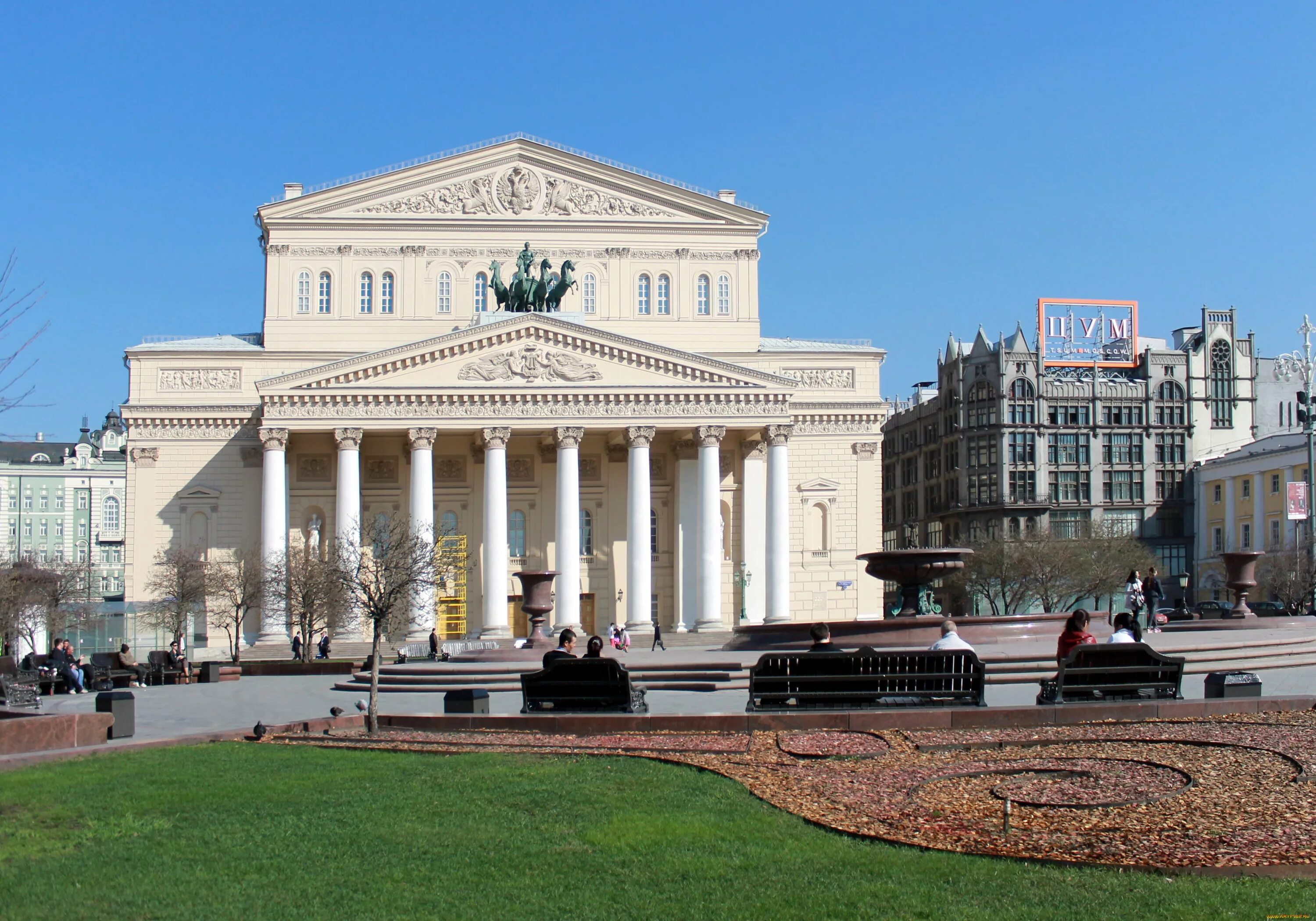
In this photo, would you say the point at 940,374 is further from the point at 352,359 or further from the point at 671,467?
the point at 352,359

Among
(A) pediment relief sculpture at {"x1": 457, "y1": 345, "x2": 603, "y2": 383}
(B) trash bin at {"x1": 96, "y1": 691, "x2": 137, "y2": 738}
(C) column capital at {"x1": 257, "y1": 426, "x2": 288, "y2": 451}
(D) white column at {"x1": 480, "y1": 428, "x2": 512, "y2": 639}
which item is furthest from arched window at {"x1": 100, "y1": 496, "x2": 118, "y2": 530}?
(B) trash bin at {"x1": 96, "y1": 691, "x2": 137, "y2": 738}

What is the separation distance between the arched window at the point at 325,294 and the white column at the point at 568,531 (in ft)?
47.8

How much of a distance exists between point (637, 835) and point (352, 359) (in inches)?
1999

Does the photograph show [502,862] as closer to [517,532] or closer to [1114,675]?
[1114,675]

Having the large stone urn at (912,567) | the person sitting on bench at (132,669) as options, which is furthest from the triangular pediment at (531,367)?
the large stone urn at (912,567)

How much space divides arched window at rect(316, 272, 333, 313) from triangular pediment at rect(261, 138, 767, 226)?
283cm

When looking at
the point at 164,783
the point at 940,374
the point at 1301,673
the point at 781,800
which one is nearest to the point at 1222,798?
the point at 781,800

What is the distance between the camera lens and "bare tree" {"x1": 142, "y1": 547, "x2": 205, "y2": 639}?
56.1m

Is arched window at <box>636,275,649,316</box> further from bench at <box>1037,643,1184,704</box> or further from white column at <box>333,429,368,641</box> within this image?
bench at <box>1037,643,1184,704</box>

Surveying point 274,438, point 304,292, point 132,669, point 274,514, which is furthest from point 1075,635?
point 304,292

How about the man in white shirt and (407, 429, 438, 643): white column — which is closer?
the man in white shirt

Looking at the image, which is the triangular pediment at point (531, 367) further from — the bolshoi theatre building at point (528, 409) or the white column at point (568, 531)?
the white column at point (568, 531)

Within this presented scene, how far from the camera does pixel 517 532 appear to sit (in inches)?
2623

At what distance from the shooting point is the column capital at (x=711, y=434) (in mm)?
61625
